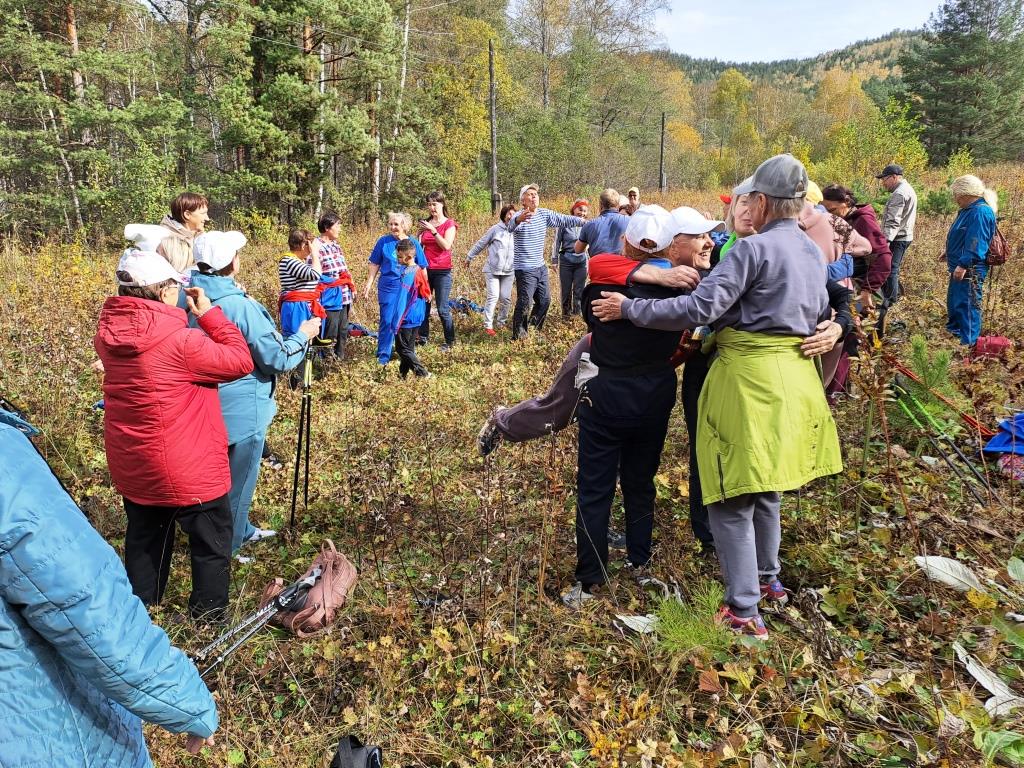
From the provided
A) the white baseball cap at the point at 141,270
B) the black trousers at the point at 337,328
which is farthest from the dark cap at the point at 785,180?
the black trousers at the point at 337,328

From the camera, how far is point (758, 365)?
243cm

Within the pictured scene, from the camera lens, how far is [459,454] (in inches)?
196

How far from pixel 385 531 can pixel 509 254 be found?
18.1 ft

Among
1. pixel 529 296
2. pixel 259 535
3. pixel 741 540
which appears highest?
pixel 529 296

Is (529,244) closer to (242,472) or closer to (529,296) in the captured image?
(529,296)

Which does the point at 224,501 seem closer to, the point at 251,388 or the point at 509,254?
the point at 251,388

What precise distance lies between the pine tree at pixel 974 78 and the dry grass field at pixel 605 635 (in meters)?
31.6

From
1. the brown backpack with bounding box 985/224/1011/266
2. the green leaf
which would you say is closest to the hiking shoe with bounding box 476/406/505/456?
the green leaf

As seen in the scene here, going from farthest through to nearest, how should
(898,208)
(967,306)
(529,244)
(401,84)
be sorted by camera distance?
(401,84) < (529,244) < (898,208) < (967,306)

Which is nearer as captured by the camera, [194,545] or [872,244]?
[194,545]

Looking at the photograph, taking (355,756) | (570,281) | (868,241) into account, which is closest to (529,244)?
(570,281)

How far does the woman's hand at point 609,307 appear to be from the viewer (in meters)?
2.58

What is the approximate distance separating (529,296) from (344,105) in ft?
53.7

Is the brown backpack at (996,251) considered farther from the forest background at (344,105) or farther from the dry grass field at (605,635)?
the forest background at (344,105)
